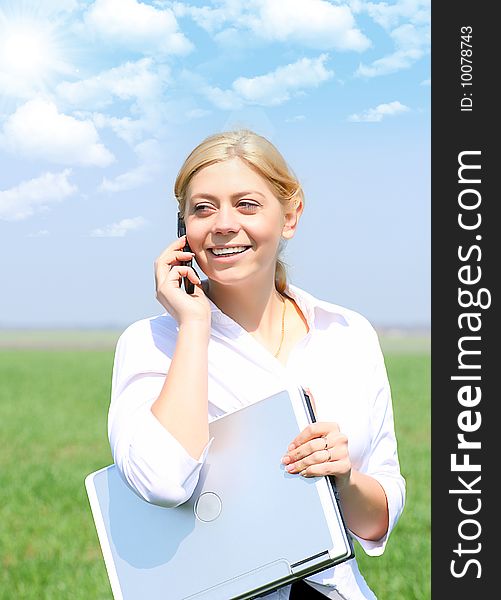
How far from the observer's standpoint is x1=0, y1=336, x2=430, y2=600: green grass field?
6.14 metres

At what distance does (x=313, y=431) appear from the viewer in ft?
6.82

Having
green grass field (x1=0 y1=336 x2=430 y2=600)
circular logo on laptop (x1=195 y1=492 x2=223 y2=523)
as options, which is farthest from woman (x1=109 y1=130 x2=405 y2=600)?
green grass field (x1=0 y1=336 x2=430 y2=600)

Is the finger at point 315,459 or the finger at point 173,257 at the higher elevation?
the finger at point 173,257

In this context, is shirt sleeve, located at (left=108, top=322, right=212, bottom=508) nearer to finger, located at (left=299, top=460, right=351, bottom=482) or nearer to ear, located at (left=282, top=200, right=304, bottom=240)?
finger, located at (left=299, top=460, right=351, bottom=482)

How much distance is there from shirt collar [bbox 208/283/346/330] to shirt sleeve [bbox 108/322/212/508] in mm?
225

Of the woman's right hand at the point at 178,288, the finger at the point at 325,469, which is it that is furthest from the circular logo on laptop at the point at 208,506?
the woman's right hand at the point at 178,288

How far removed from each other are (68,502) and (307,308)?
6806 millimetres

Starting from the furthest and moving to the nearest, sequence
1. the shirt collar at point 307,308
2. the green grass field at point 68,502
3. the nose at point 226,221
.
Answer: the green grass field at point 68,502, the shirt collar at point 307,308, the nose at point 226,221

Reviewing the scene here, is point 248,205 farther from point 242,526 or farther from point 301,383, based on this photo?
point 242,526

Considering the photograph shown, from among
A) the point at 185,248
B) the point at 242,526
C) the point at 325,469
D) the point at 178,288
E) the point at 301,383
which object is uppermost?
the point at 185,248

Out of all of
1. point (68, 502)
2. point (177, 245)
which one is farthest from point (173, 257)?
point (68, 502)

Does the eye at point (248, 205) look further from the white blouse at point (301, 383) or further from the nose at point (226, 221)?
the white blouse at point (301, 383)

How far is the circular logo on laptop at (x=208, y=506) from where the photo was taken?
2.15 m

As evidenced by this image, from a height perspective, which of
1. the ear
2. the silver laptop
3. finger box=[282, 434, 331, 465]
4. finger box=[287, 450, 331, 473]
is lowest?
the silver laptop
